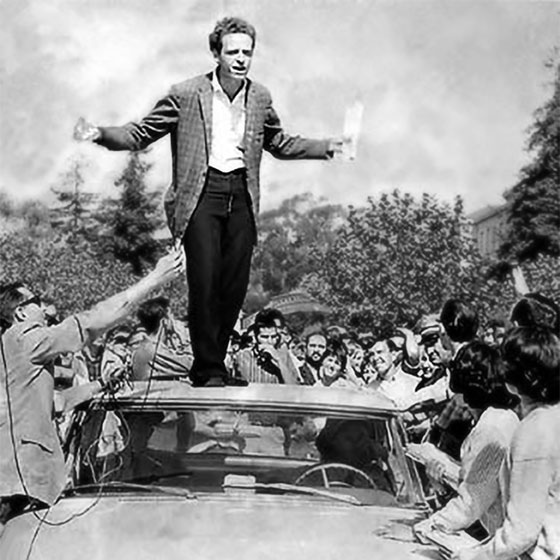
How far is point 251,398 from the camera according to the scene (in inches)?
178

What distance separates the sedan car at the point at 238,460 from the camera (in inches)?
165

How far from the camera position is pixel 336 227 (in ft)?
16.4

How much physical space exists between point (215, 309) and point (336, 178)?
2.29 feet

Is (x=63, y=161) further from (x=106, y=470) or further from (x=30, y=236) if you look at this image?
(x=106, y=470)

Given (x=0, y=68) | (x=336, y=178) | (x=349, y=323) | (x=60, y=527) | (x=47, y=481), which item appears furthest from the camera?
(x=349, y=323)

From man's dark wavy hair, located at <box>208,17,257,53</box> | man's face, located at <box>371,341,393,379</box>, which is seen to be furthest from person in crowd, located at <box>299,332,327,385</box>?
man's dark wavy hair, located at <box>208,17,257,53</box>

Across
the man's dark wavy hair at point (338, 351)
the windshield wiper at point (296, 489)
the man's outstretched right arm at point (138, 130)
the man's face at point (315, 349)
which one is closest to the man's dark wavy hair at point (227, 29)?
the man's outstretched right arm at point (138, 130)

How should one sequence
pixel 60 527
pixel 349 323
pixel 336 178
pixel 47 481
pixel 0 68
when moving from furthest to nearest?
pixel 349 323
pixel 336 178
pixel 0 68
pixel 47 481
pixel 60 527

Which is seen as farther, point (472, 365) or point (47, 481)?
point (47, 481)

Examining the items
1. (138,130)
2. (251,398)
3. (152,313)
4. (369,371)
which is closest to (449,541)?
(251,398)

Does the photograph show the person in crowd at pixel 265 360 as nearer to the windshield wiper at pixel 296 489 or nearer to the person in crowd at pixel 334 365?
the person in crowd at pixel 334 365

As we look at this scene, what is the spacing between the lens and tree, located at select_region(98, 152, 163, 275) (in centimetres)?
486

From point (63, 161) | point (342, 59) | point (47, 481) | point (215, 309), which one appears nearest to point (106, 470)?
point (47, 481)

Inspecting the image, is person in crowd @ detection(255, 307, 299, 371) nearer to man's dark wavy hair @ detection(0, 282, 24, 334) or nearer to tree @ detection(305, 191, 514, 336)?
tree @ detection(305, 191, 514, 336)
